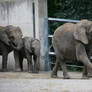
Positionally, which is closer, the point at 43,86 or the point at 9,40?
the point at 43,86

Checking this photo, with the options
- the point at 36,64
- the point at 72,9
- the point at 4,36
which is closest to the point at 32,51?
the point at 36,64

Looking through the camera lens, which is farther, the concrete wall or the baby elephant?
the concrete wall

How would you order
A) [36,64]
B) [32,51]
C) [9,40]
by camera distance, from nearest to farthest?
[36,64] < [32,51] < [9,40]

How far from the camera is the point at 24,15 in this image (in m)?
16.6

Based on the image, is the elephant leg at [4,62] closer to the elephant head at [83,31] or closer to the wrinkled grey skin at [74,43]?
the wrinkled grey skin at [74,43]

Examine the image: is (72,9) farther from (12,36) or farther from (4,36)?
(4,36)

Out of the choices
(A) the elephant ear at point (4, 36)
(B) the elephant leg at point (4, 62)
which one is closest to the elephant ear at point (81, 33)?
(B) the elephant leg at point (4, 62)

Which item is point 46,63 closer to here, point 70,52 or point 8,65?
point 8,65

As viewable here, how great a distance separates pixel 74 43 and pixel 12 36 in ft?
14.4

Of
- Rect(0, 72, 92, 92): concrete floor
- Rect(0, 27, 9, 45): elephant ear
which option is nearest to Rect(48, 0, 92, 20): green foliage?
Rect(0, 27, 9, 45): elephant ear

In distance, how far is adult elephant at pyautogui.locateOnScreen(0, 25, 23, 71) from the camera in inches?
619

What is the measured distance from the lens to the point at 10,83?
10688 millimetres

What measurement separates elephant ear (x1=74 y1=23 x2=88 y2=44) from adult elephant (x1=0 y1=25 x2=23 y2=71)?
3978mm

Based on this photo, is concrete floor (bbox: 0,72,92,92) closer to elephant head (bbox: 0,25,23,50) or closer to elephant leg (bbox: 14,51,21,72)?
elephant leg (bbox: 14,51,21,72)
